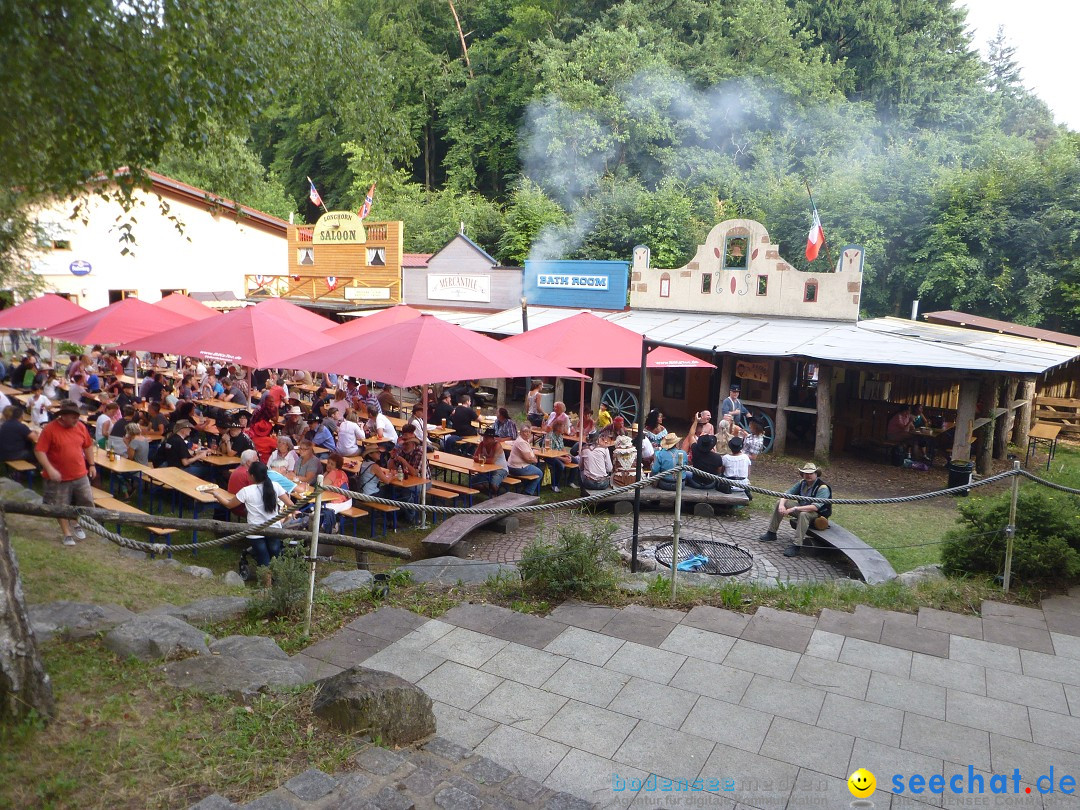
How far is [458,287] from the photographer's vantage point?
2308cm

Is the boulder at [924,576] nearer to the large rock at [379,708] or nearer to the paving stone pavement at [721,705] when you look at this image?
the paving stone pavement at [721,705]

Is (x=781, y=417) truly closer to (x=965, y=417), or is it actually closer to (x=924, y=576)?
(x=965, y=417)

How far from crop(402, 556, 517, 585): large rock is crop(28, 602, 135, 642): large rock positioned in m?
2.41

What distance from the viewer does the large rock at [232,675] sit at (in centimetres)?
435

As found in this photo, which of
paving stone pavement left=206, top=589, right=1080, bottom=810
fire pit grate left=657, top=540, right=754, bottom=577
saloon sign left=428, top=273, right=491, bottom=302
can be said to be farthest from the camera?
saloon sign left=428, top=273, right=491, bottom=302

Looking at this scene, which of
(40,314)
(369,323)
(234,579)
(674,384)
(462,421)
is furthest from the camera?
(674,384)

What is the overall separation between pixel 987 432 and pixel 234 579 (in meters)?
13.9

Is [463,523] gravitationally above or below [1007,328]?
below

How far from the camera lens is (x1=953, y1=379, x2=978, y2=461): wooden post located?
1393 centimetres

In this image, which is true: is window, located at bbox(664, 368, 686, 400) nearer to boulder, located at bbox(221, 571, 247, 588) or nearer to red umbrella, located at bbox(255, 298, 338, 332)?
red umbrella, located at bbox(255, 298, 338, 332)

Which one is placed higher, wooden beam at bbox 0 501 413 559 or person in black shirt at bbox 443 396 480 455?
wooden beam at bbox 0 501 413 559

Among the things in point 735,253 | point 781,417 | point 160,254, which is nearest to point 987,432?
point 781,417

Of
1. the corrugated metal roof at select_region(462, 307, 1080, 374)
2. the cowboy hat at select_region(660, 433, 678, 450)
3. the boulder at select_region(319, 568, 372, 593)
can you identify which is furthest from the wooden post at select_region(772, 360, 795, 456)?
the boulder at select_region(319, 568, 372, 593)

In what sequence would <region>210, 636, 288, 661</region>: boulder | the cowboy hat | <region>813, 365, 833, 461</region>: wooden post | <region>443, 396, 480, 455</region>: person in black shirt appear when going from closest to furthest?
<region>210, 636, 288, 661</region>: boulder
the cowboy hat
<region>443, 396, 480, 455</region>: person in black shirt
<region>813, 365, 833, 461</region>: wooden post
